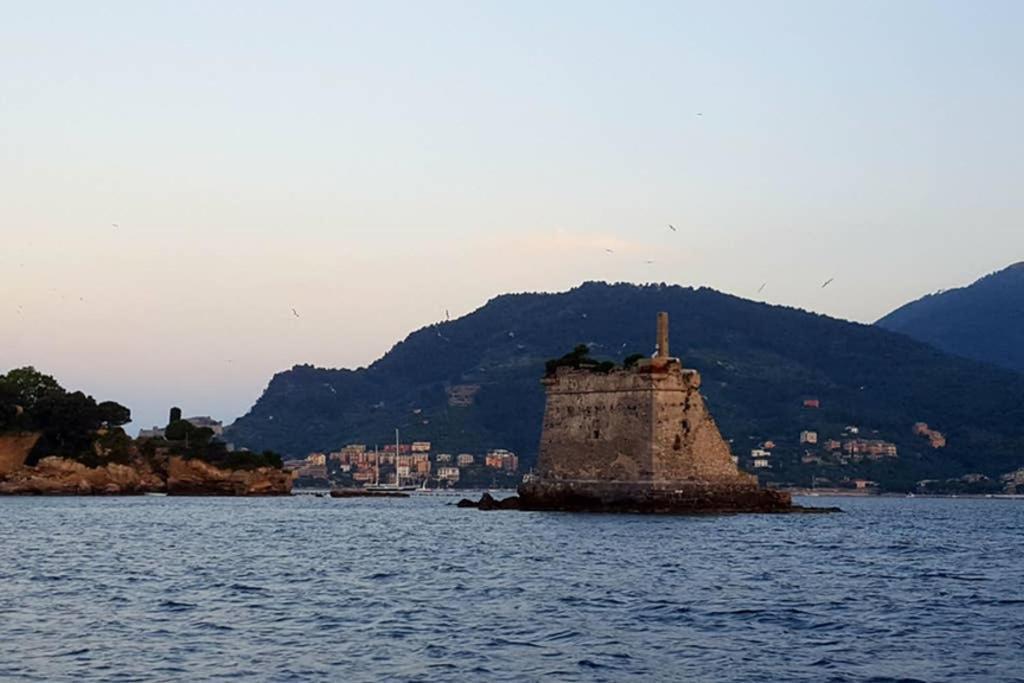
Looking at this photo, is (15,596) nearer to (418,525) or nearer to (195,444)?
(418,525)

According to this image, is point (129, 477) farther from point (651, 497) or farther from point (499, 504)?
point (651, 497)

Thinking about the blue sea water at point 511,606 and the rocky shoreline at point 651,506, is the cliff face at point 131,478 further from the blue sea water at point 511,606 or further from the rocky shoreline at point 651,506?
the blue sea water at point 511,606

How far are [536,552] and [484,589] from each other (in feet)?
42.0

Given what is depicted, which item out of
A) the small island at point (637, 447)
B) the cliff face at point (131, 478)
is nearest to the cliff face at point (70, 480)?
the cliff face at point (131, 478)

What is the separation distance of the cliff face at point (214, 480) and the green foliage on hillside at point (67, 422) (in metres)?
5.28

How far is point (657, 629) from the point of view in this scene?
1160 inches

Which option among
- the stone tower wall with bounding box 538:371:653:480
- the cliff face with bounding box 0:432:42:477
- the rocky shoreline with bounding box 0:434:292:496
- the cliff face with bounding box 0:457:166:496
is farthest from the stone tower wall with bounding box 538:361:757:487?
the cliff face with bounding box 0:432:42:477

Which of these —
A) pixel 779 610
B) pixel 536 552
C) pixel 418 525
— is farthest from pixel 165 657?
pixel 418 525

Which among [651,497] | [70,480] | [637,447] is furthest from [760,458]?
[651,497]

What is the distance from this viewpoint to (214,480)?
12738 cm

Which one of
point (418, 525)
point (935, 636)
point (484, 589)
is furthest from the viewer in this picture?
point (418, 525)

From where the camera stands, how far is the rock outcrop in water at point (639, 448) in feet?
246

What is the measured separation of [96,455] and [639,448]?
2477 inches

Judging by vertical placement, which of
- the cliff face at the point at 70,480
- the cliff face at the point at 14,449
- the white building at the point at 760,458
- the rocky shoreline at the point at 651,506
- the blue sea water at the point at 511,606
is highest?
the white building at the point at 760,458
